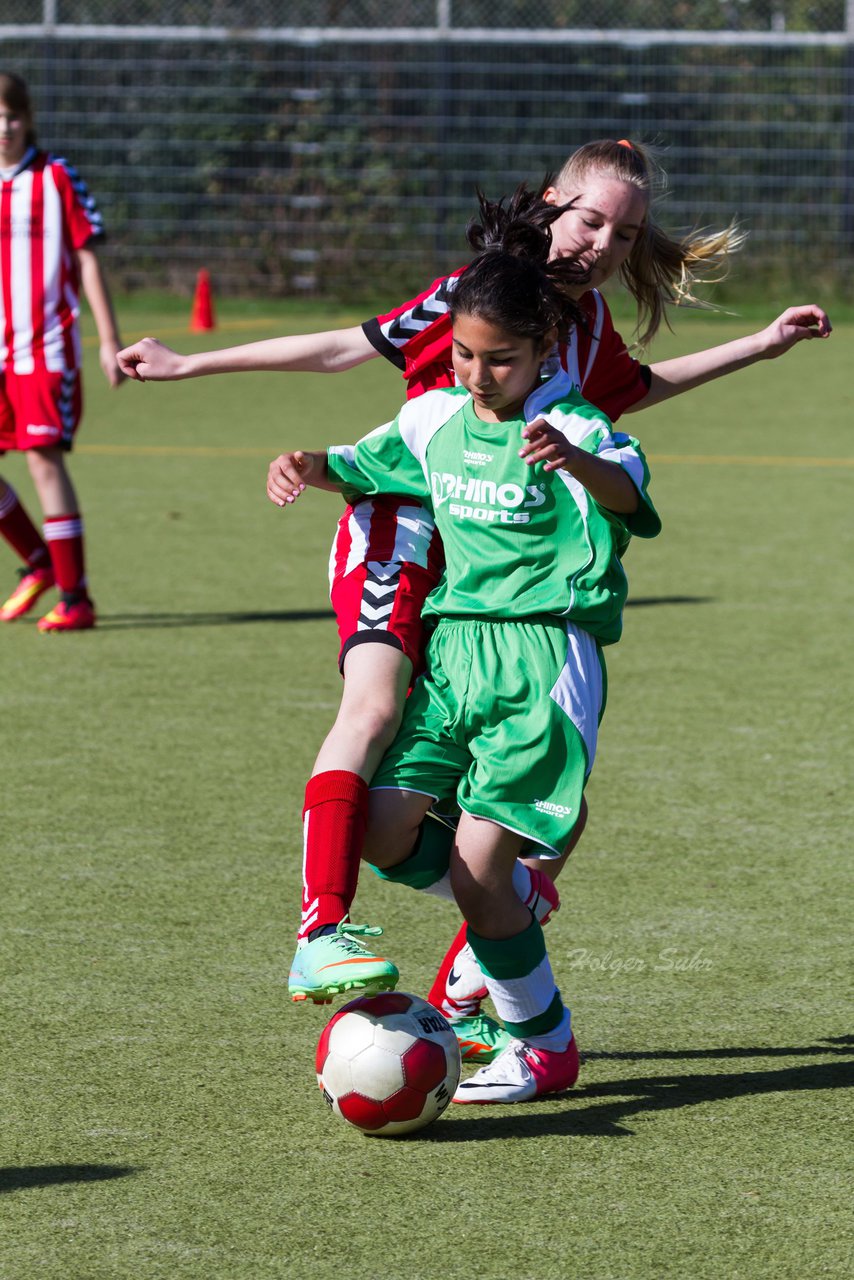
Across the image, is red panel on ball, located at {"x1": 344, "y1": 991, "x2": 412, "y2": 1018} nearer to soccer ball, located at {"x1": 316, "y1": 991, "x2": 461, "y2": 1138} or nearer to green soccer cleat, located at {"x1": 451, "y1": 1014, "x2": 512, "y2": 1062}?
soccer ball, located at {"x1": 316, "y1": 991, "x2": 461, "y2": 1138}

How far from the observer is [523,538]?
335 cm

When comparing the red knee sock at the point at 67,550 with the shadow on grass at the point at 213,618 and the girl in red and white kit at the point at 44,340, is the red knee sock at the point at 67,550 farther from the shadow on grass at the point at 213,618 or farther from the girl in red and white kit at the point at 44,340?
the shadow on grass at the point at 213,618

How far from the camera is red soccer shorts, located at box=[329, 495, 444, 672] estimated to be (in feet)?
11.7

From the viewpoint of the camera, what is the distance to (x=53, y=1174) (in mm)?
3027

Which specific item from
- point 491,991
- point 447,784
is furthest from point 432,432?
point 491,991

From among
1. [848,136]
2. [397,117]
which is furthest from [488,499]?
[397,117]

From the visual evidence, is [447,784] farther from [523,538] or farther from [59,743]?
[59,743]

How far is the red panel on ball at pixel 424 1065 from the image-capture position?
10.5 ft

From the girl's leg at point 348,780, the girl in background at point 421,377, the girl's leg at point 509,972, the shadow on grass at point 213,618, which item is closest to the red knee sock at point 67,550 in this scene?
the shadow on grass at point 213,618

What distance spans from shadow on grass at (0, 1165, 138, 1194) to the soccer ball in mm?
383

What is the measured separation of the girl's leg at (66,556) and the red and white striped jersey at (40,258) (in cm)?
44

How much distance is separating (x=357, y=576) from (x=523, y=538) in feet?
1.41

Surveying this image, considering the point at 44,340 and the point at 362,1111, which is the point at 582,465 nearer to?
the point at 362,1111

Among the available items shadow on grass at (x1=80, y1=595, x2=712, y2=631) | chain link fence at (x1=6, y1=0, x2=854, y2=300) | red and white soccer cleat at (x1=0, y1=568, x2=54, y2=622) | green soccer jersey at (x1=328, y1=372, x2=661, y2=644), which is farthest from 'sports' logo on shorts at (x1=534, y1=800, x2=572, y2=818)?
chain link fence at (x1=6, y1=0, x2=854, y2=300)
